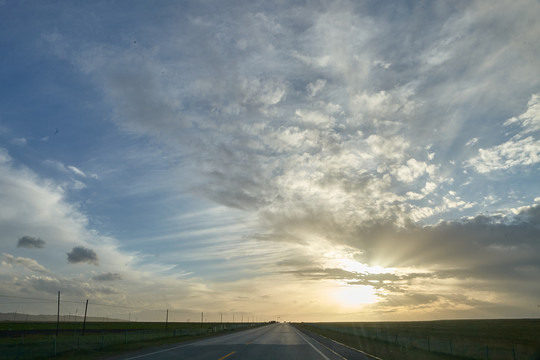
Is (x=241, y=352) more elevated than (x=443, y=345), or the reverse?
(x=241, y=352)

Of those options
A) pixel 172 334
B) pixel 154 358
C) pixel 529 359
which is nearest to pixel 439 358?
pixel 529 359

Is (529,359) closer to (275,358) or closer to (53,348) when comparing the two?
(275,358)

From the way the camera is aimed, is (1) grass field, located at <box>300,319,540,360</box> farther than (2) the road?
Yes

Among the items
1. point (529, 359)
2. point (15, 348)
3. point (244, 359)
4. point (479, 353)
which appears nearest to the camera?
point (244, 359)

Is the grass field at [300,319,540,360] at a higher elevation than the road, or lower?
lower

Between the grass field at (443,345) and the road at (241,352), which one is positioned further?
the grass field at (443,345)

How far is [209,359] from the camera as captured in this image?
68.9ft

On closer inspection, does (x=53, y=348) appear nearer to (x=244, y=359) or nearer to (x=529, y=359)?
(x=244, y=359)

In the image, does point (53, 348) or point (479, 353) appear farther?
point (479, 353)

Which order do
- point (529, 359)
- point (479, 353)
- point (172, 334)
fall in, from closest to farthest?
point (529, 359), point (479, 353), point (172, 334)

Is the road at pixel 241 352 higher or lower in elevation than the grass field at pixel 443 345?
higher

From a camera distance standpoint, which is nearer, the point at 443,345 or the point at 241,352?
the point at 241,352

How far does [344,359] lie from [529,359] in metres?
14.4

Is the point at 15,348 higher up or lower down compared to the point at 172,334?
higher up
